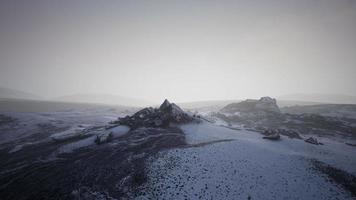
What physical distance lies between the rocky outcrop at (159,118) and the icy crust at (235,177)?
1291 centimetres

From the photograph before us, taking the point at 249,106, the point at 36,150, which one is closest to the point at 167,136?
the point at 36,150

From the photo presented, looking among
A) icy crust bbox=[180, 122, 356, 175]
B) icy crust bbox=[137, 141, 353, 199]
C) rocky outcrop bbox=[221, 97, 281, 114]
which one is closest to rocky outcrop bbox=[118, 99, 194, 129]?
icy crust bbox=[180, 122, 356, 175]

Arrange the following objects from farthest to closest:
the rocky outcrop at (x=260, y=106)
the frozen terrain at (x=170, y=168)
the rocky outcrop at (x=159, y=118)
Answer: the rocky outcrop at (x=260, y=106)
the rocky outcrop at (x=159, y=118)
the frozen terrain at (x=170, y=168)

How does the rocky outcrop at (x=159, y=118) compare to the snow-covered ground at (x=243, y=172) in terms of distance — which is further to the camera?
the rocky outcrop at (x=159, y=118)

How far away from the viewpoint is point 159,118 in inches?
1394

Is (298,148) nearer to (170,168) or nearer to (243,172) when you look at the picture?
(243,172)

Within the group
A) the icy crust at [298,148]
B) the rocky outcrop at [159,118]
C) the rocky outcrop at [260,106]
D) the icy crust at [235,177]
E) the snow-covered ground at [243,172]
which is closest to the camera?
the icy crust at [235,177]

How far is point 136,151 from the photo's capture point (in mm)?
23156

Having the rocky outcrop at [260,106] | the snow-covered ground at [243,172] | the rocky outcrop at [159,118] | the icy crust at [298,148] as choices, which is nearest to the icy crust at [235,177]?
the snow-covered ground at [243,172]

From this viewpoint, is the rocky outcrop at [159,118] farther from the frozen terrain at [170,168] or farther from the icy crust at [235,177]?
the icy crust at [235,177]

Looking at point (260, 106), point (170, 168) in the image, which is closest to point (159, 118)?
point (170, 168)

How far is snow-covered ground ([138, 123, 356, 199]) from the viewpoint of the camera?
567 inches

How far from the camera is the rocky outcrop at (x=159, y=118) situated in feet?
112

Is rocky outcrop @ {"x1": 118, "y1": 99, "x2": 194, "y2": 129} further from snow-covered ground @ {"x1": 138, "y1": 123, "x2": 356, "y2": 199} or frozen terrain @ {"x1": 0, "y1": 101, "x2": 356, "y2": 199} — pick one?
snow-covered ground @ {"x1": 138, "y1": 123, "x2": 356, "y2": 199}
